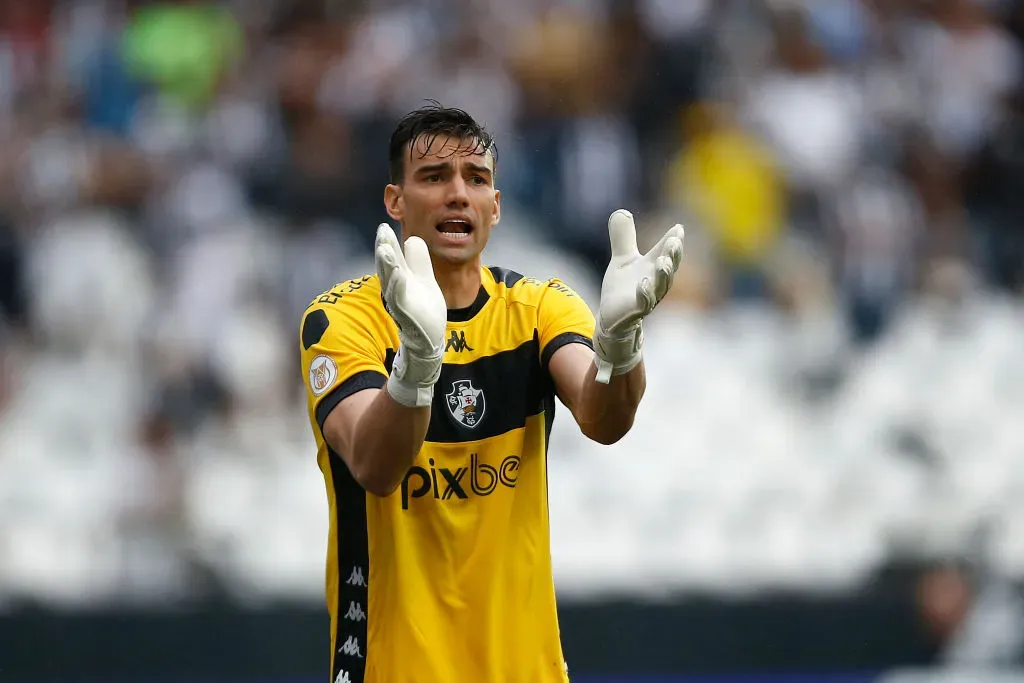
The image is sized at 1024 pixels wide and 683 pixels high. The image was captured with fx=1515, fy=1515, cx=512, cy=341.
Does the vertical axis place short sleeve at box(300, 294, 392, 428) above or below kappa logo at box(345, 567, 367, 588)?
above

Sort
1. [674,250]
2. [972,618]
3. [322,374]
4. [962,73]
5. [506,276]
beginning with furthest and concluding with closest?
[962,73]
[972,618]
[506,276]
[322,374]
[674,250]

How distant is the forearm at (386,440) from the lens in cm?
406

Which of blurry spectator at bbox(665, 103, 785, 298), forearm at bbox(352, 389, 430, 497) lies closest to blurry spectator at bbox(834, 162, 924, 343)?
blurry spectator at bbox(665, 103, 785, 298)

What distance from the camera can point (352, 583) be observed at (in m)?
4.64

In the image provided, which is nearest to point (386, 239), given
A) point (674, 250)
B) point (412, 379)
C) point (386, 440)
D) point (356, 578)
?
point (412, 379)

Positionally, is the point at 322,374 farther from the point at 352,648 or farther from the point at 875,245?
the point at 875,245

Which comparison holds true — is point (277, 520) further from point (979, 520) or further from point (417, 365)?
point (417, 365)

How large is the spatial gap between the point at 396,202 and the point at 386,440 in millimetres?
1019

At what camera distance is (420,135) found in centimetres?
473

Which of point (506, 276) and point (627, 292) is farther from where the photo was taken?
point (506, 276)

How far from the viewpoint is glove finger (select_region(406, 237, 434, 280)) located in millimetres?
4043

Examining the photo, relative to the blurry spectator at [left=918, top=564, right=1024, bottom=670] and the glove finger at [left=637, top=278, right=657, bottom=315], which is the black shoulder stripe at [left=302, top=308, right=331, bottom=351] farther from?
the blurry spectator at [left=918, top=564, right=1024, bottom=670]

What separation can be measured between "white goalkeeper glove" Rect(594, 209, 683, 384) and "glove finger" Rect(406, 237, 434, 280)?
47cm

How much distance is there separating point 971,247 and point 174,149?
5845 millimetres
